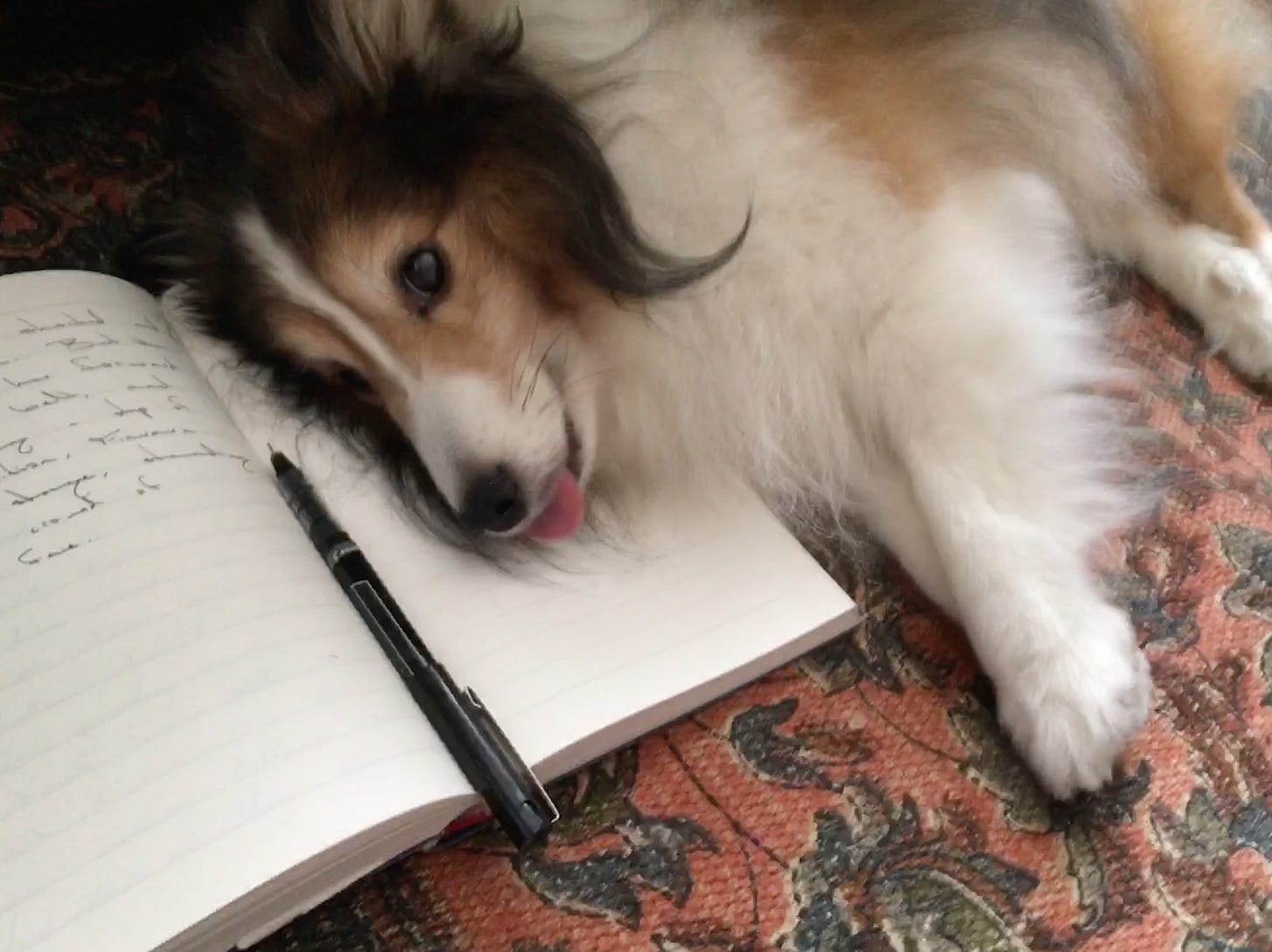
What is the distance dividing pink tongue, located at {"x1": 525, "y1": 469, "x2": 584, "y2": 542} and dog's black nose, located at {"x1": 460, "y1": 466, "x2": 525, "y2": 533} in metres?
0.05

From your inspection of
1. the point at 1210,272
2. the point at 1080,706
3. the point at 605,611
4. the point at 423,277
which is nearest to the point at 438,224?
the point at 423,277

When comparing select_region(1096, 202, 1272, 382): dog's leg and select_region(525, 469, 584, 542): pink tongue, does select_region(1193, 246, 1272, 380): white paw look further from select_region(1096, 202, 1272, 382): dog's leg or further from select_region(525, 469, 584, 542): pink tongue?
select_region(525, 469, 584, 542): pink tongue

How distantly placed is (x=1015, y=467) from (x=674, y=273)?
40 centimetres

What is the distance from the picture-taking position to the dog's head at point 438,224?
3.78 ft

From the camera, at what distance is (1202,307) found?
1.38 metres

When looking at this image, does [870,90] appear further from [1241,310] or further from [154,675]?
[154,675]

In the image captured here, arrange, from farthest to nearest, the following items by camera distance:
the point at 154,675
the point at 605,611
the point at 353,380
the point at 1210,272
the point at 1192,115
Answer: the point at 1192,115 < the point at 1210,272 < the point at 353,380 < the point at 605,611 < the point at 154,675

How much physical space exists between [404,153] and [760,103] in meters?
0.37

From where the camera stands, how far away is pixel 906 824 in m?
0.94

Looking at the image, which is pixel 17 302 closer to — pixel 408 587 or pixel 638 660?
pixel 408 587

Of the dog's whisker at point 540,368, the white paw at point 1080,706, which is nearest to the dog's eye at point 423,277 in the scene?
the dog's whisker at point 540,368

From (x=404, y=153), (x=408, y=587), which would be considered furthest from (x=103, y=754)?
(x=404, y=153)

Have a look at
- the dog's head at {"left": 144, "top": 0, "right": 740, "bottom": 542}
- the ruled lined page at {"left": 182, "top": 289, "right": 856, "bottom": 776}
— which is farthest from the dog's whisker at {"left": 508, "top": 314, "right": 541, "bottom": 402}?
the ruled lined page at {"left": 182, "top": 289, "right": 856, "bottom": 776}

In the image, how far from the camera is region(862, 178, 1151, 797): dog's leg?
3.22 feet
